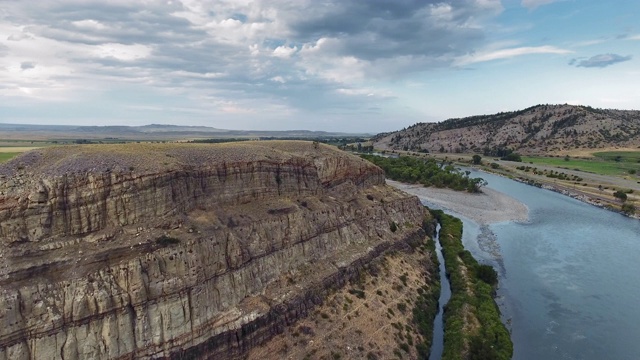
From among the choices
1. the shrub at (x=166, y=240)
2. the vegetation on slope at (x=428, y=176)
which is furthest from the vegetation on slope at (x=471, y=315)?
the vegetation on slope at (x=428, y=176)

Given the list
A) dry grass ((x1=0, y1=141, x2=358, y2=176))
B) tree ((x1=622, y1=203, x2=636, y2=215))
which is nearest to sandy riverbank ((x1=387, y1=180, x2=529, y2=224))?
tree ((x1=622, y1=203, x2=636, y2=215))

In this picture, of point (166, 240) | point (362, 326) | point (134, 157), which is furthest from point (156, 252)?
point (362, 326)

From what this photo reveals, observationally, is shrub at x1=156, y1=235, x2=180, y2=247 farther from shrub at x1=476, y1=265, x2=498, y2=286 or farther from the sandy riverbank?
the sandy riverbank

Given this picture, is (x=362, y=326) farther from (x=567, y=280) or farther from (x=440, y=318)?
(x=567, y=280)

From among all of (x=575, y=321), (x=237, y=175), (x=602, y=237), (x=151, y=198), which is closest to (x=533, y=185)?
(x=602, y=237)

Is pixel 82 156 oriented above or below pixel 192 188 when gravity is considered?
above

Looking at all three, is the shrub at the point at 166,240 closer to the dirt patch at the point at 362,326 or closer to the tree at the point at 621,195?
the dirt patch at the point at 362,326

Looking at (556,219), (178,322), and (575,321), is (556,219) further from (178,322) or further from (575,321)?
(178,322)

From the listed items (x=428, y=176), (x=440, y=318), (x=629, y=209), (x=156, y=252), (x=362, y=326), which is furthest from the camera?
(x=428, y=176)
